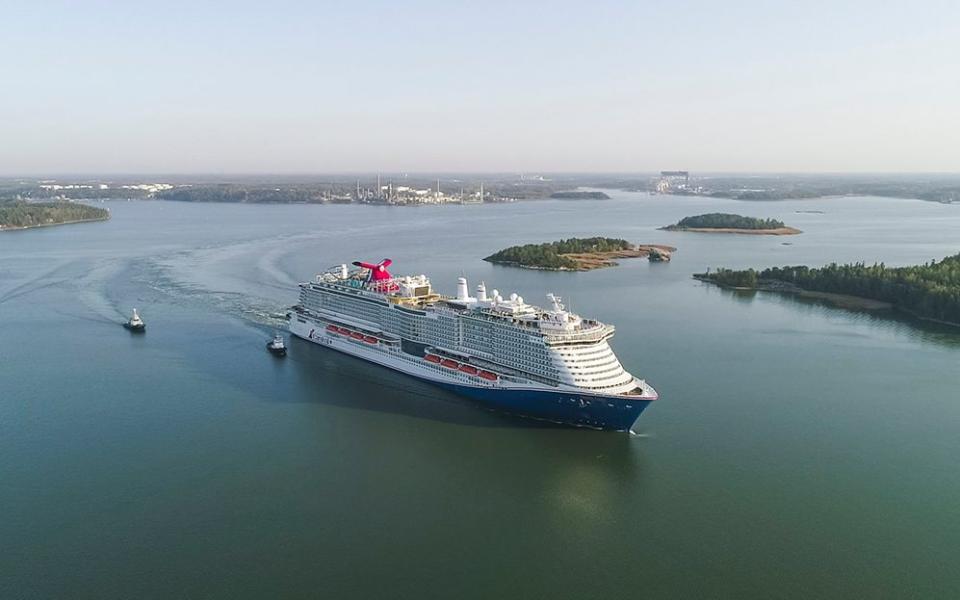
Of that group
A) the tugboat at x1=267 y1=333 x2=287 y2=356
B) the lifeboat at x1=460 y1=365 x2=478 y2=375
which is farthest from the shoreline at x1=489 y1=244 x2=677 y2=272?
the lifeboat at x1=460 y1=365 x2=478 y2=375

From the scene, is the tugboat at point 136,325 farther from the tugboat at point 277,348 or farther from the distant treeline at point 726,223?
the distant treeline at point 726,223

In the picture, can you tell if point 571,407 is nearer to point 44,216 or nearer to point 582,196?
point 44,216

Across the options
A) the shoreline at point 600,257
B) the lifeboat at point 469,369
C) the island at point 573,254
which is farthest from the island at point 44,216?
the lifeboat at point 469,369

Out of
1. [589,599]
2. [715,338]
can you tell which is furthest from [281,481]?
[715,338]

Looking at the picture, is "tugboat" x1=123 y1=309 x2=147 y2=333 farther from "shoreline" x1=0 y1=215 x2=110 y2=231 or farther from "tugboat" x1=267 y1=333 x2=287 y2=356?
"shoreline" x1=0 y1=215 x2=110 y2=231

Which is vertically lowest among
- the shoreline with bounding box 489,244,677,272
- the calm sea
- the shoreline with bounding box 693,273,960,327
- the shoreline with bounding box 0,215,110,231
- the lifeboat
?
the calm sea

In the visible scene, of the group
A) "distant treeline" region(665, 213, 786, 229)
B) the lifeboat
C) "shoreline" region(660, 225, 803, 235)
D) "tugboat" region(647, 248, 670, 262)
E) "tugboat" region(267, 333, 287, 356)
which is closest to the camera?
the lifeboat
